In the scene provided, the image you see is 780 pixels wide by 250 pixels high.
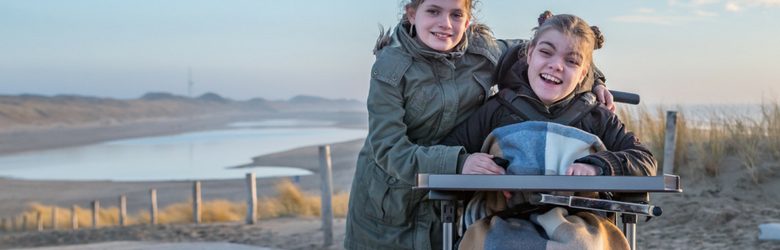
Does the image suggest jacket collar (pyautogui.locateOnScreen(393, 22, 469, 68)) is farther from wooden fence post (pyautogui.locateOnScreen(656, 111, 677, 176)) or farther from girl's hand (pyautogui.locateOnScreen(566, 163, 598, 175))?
wooden fence post (pyautogui.locateOnScreen(656, 111, 677, 176))

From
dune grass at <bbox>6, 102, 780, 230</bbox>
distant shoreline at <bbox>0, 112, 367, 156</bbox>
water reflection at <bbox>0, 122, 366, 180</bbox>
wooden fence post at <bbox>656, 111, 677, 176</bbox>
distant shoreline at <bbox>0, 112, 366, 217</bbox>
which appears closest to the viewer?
wooden fence post at <bbox>656, 111, 677, 176</bbox>

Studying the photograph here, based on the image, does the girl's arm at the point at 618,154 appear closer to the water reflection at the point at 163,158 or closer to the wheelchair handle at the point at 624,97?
the wheelchair handle at the point at 624,97

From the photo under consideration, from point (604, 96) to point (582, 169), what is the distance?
0.61 meters

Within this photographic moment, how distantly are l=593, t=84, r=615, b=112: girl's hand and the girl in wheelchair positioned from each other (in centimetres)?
10

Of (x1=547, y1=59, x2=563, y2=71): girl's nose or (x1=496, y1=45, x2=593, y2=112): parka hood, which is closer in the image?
(x1=547, y1=59, x2=563, y2=71): girl's nose

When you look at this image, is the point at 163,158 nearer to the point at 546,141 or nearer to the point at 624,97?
the point at 624,97

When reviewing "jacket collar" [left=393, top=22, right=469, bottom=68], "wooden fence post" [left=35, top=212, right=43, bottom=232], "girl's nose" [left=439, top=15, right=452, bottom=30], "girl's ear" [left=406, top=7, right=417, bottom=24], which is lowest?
"wooden fence post" [left=35, top=212, right=43, bottom=232]

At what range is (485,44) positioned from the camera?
11.1ft

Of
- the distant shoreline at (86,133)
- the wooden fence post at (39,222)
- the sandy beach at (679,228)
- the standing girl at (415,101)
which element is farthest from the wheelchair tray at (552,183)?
the distant shoreline at (86,133)

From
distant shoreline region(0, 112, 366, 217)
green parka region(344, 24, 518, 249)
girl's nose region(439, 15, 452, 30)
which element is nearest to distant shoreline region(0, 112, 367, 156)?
distant shoreline region(0, 112, 366, 217)

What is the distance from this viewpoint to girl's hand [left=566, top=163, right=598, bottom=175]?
2.70 metres

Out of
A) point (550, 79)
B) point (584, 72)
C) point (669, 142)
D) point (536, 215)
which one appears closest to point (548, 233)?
point (536, 215)

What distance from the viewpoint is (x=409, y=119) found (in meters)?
3.24

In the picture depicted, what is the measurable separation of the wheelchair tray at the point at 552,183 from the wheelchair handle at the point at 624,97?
0.87m
